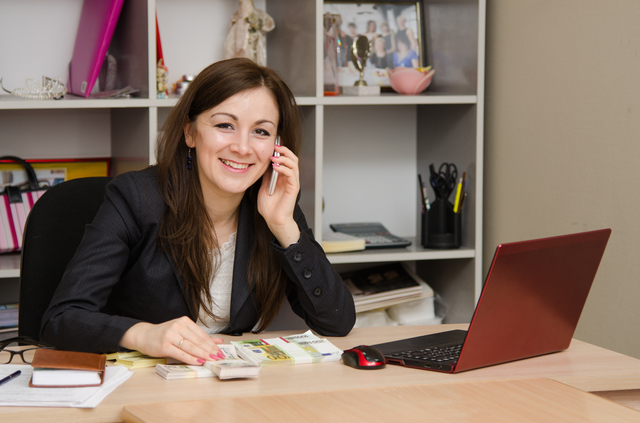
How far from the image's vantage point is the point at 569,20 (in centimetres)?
173

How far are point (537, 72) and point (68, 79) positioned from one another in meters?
1.55

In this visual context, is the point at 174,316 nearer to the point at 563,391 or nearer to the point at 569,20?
the point at 563,391

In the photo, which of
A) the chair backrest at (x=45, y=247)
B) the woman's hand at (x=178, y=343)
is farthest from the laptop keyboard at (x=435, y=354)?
the chair backrest at (x=45, y=247)

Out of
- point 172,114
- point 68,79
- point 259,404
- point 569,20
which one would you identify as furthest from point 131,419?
point 68,79

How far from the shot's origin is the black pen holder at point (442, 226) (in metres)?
2.17

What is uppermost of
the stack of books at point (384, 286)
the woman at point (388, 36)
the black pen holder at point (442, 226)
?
the woman at point (388, 36)

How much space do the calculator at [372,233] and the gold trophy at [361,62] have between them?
0.49 meters

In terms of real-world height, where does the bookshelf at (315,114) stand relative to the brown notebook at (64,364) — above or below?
above

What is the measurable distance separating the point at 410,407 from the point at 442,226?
1388 mm

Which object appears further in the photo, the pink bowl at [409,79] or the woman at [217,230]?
the pink bowl at [409,79]

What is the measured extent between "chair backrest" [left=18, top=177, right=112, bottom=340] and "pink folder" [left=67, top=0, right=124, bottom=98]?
0.65m

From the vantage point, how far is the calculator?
215cm

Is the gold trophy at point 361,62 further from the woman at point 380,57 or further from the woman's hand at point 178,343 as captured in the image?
the woman's hand at point 178,343

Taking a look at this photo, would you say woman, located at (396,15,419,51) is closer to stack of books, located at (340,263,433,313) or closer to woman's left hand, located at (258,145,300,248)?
stack of books, located at (340,263,433,313)
